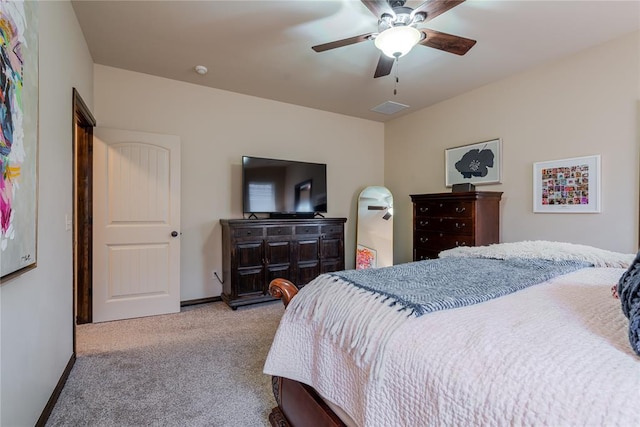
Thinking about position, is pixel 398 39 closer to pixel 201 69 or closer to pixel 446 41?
pixel 446 41

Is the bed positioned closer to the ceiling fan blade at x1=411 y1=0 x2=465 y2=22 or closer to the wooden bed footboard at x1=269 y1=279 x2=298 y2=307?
the wooden bed footboard at x1=269 y1=279 x2=298 y2=307

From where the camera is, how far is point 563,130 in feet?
9.32

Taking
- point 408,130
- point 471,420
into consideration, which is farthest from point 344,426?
point 408,130

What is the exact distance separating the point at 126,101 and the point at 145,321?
233cm

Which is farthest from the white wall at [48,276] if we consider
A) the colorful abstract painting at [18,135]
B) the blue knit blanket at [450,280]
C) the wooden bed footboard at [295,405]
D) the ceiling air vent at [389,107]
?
the ceiling air vent at [389,107]

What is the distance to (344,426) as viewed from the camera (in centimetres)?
106

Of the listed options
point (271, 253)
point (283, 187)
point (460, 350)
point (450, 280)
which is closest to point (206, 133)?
point (283, 187)

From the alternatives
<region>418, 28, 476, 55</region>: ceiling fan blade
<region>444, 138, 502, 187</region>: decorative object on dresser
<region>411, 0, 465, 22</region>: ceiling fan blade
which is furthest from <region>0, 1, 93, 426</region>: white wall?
<region>444, 138, 502, 187</region>: decorative object on dresser

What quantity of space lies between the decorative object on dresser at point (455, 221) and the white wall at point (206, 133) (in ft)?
5.67

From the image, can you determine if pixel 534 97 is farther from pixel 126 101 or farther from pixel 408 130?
pixel 126 101

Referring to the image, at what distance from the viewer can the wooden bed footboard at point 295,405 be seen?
115 cm

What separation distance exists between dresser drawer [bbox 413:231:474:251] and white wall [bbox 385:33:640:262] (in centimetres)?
58

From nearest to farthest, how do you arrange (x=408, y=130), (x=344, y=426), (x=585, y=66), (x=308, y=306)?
(x=344, y=426) → (x=308, y=306) → (x=585, y=66) → (x=408, y=130)

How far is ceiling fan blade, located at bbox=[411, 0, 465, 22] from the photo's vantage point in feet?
5.72
